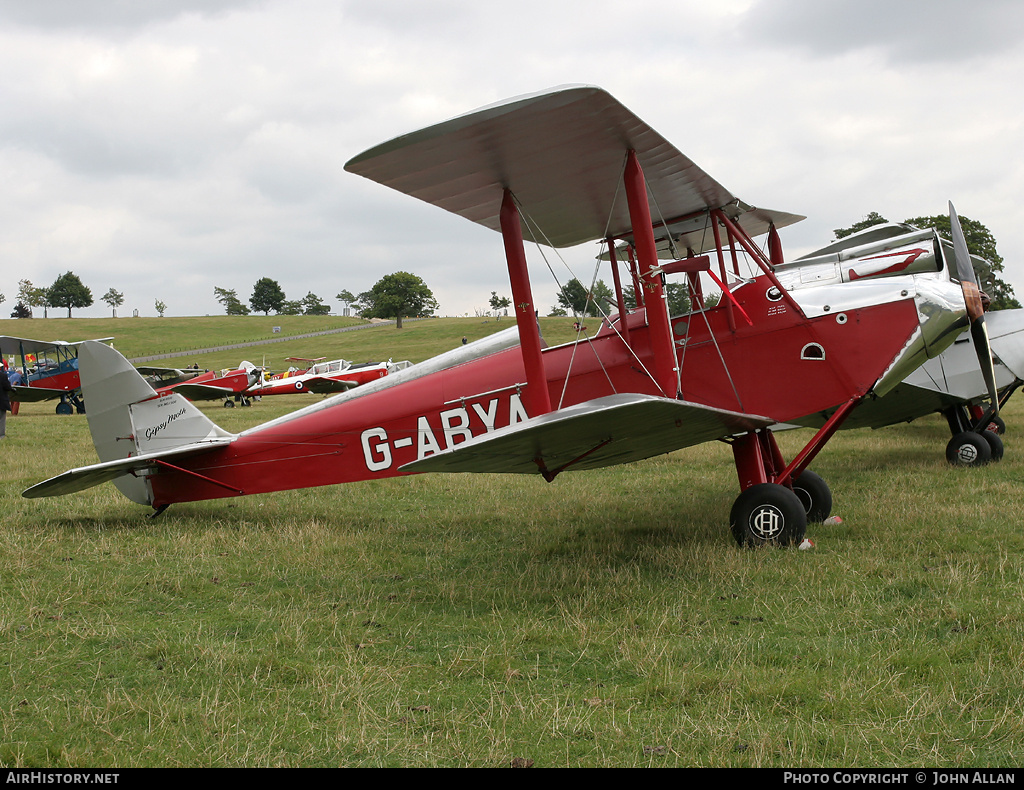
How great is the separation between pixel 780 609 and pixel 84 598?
4436 mm

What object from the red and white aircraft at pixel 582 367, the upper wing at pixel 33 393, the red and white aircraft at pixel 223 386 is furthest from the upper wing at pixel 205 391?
the red and white aircraft at pixel 582 367

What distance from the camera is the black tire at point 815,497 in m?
7.02

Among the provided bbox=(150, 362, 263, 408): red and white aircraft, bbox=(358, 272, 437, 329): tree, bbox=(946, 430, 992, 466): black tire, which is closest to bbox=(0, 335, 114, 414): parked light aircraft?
bbox=(150, 362, 263, 408): red and white aircraft

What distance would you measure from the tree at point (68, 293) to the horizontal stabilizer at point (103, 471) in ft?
436

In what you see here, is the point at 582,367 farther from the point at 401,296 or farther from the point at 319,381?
the point at 401,296

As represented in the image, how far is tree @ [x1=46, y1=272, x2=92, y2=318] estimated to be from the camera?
121 m

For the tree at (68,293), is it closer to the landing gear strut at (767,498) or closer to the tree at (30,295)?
the tree at (30,295)

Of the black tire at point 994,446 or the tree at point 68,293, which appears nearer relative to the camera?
the black tire at point 994,446

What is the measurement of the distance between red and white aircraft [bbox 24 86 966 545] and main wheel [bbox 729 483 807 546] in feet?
0.04

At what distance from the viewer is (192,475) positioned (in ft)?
25.1

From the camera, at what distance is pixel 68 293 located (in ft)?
398

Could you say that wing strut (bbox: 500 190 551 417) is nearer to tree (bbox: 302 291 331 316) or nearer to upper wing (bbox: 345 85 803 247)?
upper wing (bbox: 345 85 803 247)
